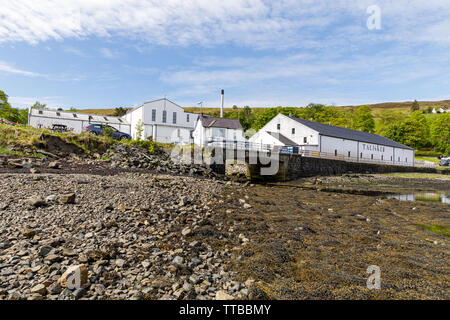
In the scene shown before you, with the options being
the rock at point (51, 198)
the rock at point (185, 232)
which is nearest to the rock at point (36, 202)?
the rock at point (51, 198)

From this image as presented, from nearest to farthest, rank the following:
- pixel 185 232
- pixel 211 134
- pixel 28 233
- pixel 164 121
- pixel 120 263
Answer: pixel 120 263, pixel 28 233, pixel 185 232, pixel 211 134, pixel 164 121

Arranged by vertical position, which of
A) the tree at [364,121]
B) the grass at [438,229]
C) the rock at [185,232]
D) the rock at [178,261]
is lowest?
the grass at [438,229]

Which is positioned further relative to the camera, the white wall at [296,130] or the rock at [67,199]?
the white wall at [296,130]

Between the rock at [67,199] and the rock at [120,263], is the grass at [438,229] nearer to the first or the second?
the rock at [120,263]

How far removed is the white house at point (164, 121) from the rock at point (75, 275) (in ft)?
118

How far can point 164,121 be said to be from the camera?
42531 millimetres

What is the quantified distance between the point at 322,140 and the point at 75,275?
4275 centimetres

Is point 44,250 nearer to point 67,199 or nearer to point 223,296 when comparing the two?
point 67,199

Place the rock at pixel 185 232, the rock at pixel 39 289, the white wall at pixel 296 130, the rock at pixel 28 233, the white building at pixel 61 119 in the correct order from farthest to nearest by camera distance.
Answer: the white wall at pixel 296 130, the white building at pixel 61 119, the rock at pixel 185 232, the rock at pixel 28 233, the rock at pixel 39 289

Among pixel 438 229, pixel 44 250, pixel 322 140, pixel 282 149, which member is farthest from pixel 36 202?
pixel 322 140

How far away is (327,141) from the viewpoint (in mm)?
42500

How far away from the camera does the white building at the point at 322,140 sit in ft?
139

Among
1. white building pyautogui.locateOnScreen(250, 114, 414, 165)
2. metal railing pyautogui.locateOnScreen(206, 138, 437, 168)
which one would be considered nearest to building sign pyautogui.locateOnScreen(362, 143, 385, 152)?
white building pyautogui.locateOnScreen(250, 114, 414, 165)
